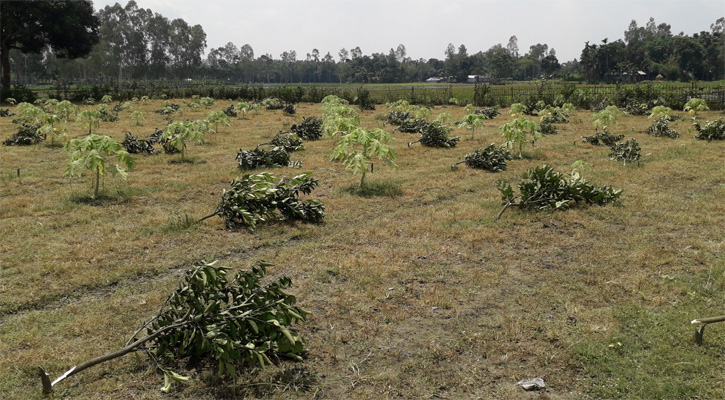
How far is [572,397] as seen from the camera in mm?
3744

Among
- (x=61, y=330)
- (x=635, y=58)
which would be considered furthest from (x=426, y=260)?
(x=635, y=58)

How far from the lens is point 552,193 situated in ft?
28.9

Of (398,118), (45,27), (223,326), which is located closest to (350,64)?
(45,27)

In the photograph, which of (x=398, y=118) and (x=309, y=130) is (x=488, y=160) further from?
(x=398, y=118)

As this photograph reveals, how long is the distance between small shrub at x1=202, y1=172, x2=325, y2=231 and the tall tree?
3996 centimetres

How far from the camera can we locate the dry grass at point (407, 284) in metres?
3.96

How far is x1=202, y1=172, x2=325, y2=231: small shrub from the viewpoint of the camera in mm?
7773

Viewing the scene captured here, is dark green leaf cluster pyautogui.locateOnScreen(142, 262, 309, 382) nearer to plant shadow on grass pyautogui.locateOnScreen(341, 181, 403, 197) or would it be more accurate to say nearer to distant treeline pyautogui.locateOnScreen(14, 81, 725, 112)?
plant shadow on grass pyautogui.locateOnScreen(341, 181, 403, 197)

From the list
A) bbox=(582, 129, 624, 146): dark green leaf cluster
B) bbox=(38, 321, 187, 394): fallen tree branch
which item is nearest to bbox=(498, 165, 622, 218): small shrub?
bbox=(38, 321, 187, 394): fallen tree branch

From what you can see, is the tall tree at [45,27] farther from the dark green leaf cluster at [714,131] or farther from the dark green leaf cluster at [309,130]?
the dark green leaf cluster at [714,131]

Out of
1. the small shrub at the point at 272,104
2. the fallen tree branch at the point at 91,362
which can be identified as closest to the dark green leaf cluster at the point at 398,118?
the small shrub at the point at 272,104

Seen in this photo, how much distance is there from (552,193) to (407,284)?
4.31 meters

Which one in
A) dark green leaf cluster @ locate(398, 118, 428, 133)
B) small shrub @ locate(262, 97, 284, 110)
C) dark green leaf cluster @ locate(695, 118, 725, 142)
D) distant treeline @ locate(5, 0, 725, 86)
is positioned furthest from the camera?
distant treeline @ locate(5, 0, 725, 86)

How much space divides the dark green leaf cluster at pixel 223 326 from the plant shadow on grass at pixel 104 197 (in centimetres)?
573
